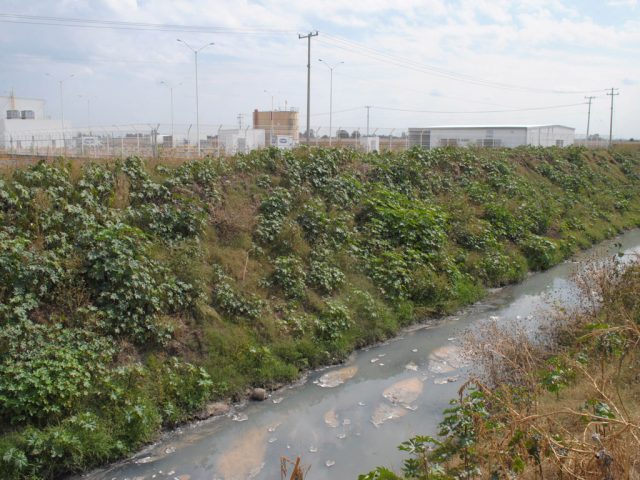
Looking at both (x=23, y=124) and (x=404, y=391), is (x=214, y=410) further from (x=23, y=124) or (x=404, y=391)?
(x=23, y=124)

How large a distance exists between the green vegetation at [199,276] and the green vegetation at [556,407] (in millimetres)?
774

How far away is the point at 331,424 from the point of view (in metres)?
9.10

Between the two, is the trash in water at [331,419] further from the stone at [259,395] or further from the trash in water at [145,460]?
the trash in water at [145,460]

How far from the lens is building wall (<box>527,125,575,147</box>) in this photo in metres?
52.0

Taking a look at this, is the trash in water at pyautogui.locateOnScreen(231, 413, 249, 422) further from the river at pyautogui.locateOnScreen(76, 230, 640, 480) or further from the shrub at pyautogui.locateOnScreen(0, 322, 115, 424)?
the shrub at pyautogui.locateOnScreen(0, 322, 115, 424)

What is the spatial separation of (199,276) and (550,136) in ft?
174

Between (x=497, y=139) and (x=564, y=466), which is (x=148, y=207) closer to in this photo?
(x=564, y=466)

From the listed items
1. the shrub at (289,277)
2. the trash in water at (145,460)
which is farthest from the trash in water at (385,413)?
the shrub at (289,277)

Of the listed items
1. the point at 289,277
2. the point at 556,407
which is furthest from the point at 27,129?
the point at 556,407

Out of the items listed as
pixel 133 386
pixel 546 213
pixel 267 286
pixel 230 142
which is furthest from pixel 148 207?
pixel 230 142

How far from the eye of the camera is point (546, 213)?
23.8 metres

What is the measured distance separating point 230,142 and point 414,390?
26584 millimetres

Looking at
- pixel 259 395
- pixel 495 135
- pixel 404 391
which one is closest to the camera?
pixel 259 395

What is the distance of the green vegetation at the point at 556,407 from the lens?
5.16 m
